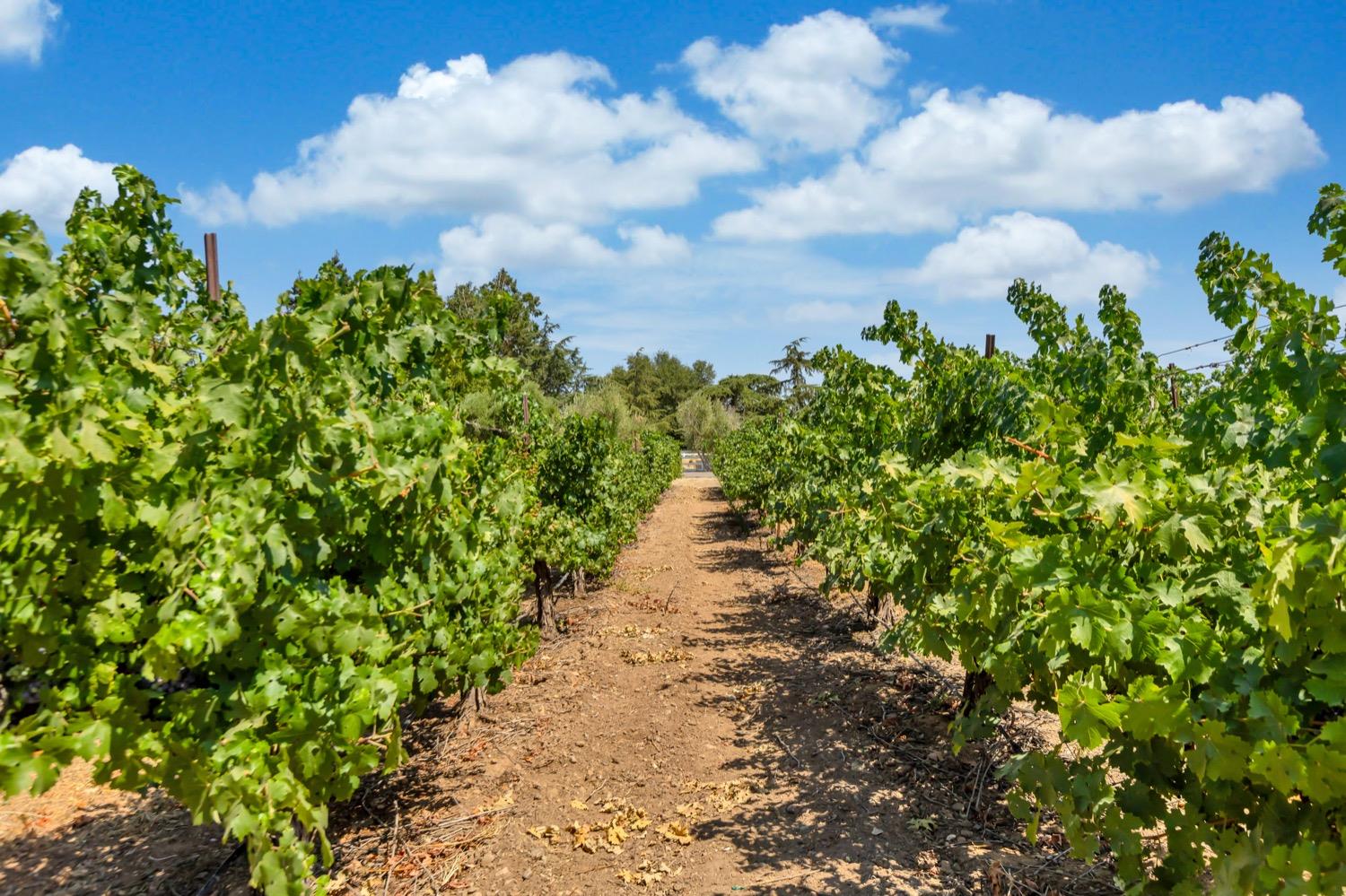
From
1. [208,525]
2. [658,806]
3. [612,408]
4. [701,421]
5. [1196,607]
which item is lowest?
[658,806]

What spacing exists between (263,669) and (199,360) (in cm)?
208

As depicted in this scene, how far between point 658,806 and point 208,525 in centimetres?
332

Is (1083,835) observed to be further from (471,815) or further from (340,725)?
(471,815)

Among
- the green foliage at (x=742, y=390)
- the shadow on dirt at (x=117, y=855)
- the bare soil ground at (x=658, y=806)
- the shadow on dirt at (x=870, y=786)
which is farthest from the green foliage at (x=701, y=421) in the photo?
the shadow on dirt at (x=117, y=855)

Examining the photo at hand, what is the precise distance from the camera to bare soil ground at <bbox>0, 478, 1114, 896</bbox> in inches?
161

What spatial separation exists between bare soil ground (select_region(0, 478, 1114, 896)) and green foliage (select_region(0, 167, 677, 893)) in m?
1.14

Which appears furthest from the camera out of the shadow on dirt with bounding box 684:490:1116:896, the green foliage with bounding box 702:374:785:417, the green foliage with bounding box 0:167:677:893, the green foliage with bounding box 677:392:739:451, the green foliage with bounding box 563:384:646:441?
the green foliage with bounding box 702:374:785:417

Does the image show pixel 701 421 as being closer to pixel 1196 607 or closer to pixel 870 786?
pixel 870 786

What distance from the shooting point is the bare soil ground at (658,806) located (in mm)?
4086

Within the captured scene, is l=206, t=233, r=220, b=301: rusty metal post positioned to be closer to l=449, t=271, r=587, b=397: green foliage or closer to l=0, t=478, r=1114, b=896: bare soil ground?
l=0, t=478, r=1114, b=896: bare soil ground

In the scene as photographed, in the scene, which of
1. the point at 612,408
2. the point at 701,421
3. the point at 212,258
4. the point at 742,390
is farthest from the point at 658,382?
the point at 212,258

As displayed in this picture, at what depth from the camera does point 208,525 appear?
100 inches

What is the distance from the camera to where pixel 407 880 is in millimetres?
4180

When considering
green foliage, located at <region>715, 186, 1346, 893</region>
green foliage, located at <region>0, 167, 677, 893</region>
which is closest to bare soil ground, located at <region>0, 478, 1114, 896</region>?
green foliage, located at <region>715, 186, 1346, 893</region>
